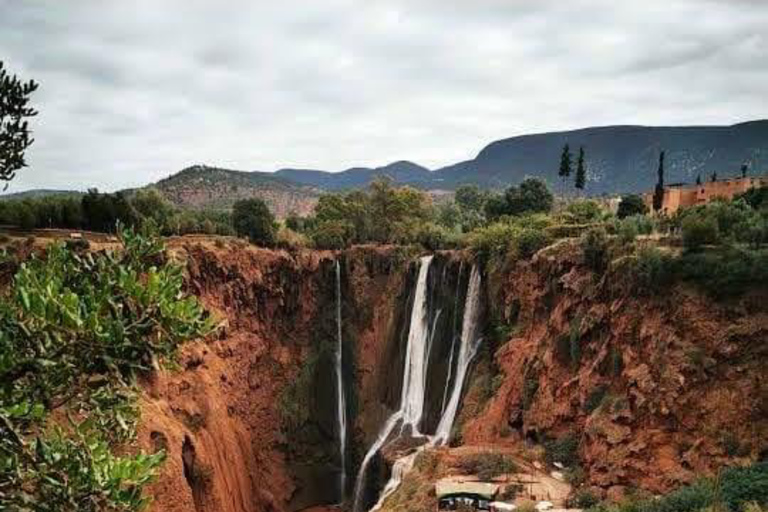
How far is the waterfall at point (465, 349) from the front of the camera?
Answer: 1213 inches

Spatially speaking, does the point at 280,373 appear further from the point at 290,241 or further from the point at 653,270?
the point at 653,270

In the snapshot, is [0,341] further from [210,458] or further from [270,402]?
[270,402]

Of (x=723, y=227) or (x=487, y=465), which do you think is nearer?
(x=487, y=465)

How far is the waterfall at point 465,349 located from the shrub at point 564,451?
21.9ft

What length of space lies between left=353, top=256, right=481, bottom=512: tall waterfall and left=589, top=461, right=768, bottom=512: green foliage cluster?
13025 mm

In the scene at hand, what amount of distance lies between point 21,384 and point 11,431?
1.81ft

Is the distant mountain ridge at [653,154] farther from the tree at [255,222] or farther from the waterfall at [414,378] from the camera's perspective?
the waterfall at [414,378]

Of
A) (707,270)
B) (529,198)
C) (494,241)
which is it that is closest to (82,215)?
(494,241)

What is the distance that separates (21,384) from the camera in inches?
247

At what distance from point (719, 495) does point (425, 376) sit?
1884 centimetres

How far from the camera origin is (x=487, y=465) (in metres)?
22.9

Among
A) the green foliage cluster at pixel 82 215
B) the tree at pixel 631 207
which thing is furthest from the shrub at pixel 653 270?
the green foliage cluster at pixel 82 215

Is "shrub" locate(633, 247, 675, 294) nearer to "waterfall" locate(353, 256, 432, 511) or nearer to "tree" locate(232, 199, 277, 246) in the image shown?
"waterfall" locate(353, 256, 432, 511)

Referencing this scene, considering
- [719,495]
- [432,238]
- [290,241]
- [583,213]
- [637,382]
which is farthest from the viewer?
[432,238]
